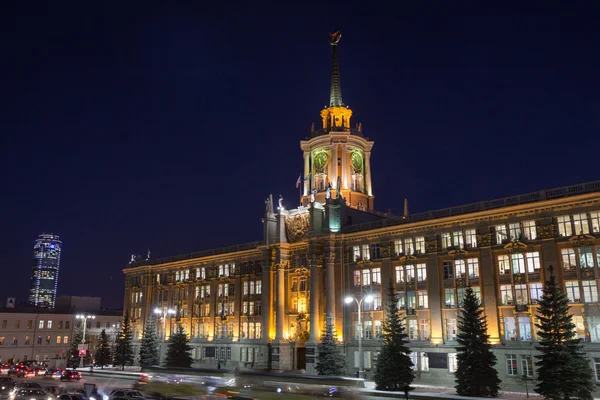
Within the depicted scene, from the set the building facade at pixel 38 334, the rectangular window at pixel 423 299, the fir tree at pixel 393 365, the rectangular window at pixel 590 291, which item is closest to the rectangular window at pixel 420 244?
the rectangular window at pixel 423 299

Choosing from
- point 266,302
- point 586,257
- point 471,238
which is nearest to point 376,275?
point 471,238

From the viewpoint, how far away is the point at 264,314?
78000 mm

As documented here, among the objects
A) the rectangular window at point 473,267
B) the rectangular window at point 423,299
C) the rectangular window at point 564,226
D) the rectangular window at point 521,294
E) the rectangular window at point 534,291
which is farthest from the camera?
the rectangular window at point 423,299

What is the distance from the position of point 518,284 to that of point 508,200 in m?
8.60

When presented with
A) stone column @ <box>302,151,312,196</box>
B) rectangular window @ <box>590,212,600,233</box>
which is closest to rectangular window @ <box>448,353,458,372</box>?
rectangular window @ <box>590,212,600,233</box>

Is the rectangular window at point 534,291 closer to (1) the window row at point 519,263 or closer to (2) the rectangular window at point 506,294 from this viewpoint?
(1) the window row at point 519,263

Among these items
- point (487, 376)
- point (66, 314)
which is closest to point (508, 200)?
point (487, 376)

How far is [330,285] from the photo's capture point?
230 feet

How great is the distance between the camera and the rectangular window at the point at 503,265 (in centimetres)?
5619

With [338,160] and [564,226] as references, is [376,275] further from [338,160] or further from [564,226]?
[338,160]

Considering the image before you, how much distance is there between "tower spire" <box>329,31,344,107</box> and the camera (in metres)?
96.0

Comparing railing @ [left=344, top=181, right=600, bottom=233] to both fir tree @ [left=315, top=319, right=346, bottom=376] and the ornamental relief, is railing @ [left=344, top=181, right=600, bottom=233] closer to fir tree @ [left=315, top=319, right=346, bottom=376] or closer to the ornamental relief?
the ornamental relief

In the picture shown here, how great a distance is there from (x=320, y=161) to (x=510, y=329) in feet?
146

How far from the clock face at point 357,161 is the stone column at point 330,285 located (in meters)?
22.7
